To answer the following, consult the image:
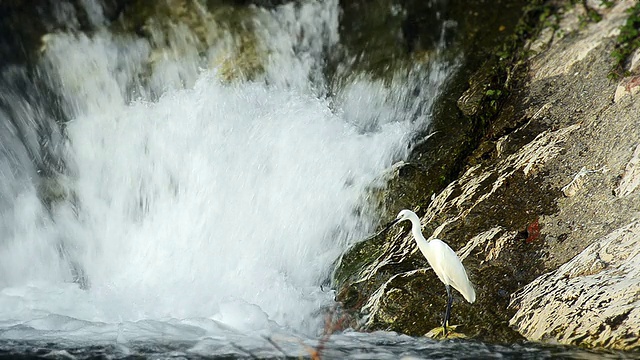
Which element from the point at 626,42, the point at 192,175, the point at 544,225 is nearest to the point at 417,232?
the point at 544,225

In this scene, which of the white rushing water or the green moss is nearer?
the white rushing water

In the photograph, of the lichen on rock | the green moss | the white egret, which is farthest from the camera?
the green moss

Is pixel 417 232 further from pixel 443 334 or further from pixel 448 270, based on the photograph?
pixel 443 334

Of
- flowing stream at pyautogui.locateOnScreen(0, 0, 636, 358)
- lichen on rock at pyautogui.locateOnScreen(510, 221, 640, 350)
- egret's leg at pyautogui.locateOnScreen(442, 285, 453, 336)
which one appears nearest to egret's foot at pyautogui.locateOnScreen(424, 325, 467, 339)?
egret's leg at pyautogui.locateOnScreen(442, 285, 453, 336)

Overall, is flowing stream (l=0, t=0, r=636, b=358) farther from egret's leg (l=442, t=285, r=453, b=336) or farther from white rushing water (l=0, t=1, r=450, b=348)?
egret's leg (l=442, t=285, r=453, b=336)

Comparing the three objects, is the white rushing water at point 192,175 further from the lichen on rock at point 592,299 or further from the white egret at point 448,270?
the lichen on rock at point 592,299

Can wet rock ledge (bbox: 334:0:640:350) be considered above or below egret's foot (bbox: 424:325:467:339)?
above

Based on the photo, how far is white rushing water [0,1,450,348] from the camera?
24.1ft

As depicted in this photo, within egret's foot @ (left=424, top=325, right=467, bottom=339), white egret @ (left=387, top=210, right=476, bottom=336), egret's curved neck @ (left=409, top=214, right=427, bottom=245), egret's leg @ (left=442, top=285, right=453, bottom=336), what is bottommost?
egret's foot @ (left=424, top=325, right=467, bottom=339)

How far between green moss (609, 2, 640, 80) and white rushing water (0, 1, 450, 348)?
2.27 m

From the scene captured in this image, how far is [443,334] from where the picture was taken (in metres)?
5.91

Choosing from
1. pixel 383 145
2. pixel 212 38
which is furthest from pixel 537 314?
pixel 212 38

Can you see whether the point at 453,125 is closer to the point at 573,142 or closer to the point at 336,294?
the point at 573,142

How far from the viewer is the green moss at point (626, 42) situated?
778cm
